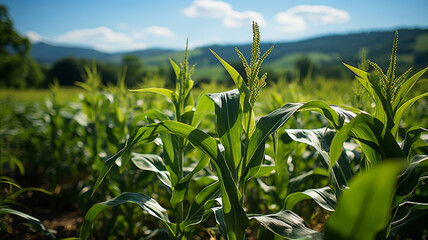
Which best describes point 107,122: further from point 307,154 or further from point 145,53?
point 145,53

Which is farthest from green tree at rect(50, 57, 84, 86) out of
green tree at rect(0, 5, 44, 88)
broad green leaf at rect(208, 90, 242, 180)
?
broad green leaf at rect(208, 90, 242, 180)

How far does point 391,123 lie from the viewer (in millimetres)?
1203

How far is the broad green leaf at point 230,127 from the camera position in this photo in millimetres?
1225

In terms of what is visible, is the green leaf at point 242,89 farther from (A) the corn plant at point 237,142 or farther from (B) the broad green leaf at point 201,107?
(B) the broad green leaf at point 201,107

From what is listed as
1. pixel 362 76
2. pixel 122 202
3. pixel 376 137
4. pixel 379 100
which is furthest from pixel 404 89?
pixel 122 202

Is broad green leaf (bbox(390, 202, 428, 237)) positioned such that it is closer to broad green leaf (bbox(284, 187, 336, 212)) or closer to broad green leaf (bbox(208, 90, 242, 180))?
broad green leaf (bbox(284, 187, 336, 212))

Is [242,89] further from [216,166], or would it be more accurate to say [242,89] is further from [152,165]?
[152,165]

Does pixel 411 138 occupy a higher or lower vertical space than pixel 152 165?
higher

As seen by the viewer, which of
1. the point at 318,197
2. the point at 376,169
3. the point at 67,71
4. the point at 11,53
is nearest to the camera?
the point at 376,169

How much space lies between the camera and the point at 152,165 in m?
1.71

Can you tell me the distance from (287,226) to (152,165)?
1014 mm

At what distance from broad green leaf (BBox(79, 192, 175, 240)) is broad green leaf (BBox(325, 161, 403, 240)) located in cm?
101

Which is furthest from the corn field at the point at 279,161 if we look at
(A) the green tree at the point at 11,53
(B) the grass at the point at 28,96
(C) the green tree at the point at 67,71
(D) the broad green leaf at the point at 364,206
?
(C) the green tree at the point at 67,71

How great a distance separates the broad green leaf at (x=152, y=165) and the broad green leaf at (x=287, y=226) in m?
0.76
